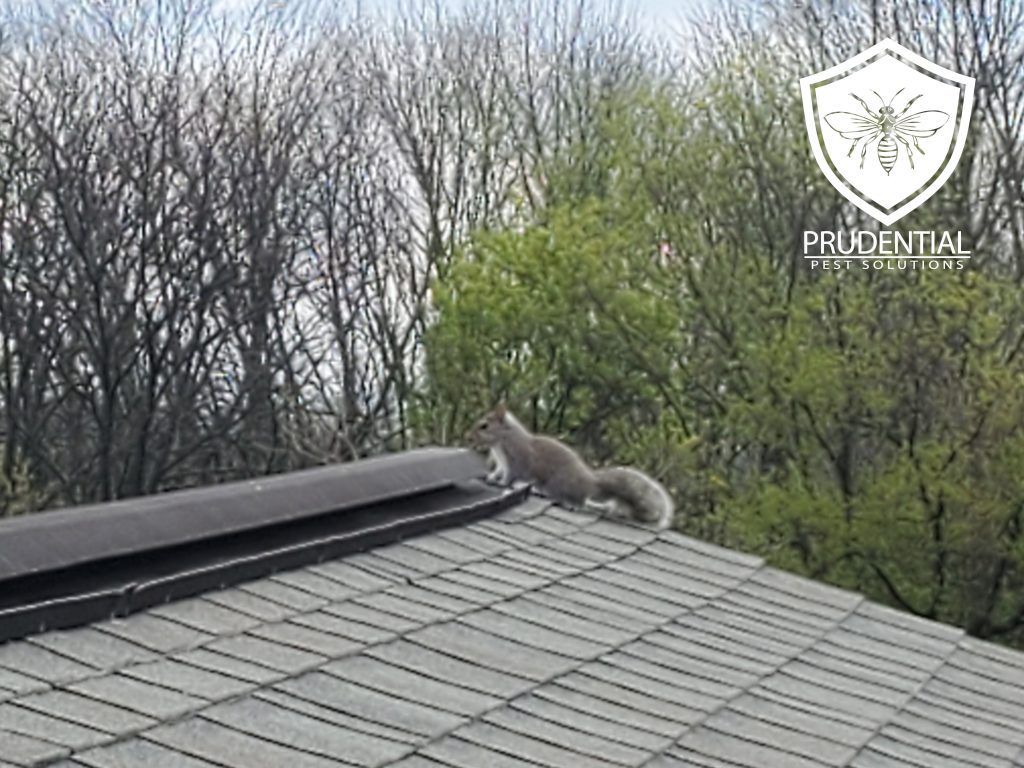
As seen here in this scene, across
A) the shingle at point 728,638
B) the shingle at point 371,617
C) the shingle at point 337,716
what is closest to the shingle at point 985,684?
the shingle at point 728,638

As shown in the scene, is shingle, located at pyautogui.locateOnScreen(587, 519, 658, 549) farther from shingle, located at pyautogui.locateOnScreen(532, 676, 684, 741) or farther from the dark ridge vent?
shingle, located at pyautogui.locateOnScreen(532, 676, 684, 741)

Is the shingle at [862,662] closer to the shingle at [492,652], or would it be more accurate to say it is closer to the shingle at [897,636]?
the shingle at [897,636]

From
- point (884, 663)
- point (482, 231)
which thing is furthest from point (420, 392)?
point (884, 663)

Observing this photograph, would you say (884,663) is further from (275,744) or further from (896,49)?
(896,49)

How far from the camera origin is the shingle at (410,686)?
3.52 m

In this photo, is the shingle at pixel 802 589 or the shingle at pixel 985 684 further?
the shingle at pixel 802 589

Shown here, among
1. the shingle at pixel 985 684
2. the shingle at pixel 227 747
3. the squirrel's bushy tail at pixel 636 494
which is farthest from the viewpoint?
the squirrel's bushy tail at pixel 636 494

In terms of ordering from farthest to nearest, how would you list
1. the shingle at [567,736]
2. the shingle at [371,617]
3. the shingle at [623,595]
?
the shingle at [623,595] → the shingle at [371,617] → the shingle at [567,736]

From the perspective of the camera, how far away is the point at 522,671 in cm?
394

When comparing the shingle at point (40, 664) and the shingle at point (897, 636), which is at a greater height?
the shingle at point (40, 664)

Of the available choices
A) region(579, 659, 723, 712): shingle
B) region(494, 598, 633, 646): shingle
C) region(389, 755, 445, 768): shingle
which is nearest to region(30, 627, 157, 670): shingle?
region(389, 755, 445, 768): shingle

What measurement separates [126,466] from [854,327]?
8.81m

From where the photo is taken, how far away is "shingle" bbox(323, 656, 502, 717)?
3.52 metres

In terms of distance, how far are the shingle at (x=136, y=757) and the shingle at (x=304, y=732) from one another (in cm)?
24
